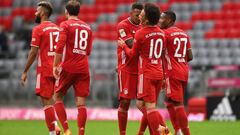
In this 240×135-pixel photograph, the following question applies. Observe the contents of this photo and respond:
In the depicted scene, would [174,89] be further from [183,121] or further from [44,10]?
[44,10]

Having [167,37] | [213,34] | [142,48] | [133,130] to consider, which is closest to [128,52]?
[142,48]

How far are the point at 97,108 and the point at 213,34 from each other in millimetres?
5728

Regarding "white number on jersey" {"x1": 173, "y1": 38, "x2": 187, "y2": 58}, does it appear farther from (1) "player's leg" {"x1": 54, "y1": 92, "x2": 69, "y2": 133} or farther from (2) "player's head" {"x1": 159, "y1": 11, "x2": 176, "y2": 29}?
(1) "player's leg" {"x1": 54, "y1": 92, "x2": 69, "y2": 133}

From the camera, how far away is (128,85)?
1219 cm

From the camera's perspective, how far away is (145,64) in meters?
11.2

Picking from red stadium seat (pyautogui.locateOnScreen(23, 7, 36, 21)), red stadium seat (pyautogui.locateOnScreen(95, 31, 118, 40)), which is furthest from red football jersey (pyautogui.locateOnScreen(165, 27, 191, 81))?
red stadium seat (pyautogui.locateOnScreen(23, 7, 36, 21))

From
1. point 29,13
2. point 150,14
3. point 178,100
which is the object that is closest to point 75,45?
point 150,14

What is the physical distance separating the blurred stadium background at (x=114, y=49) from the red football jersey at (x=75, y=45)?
9150mm

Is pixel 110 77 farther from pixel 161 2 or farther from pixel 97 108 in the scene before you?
pixel 161 2

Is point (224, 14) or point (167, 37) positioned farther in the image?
point (224, 14)

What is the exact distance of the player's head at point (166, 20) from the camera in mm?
12289

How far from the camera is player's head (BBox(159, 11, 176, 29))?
12289 millimetres

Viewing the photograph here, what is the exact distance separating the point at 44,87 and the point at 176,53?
2.27 metres

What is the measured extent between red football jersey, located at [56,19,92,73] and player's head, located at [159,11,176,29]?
123 cm
